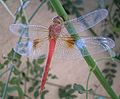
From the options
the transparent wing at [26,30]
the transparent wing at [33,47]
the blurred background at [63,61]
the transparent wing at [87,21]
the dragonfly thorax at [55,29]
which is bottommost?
the dragonfly thorax at [55,29]

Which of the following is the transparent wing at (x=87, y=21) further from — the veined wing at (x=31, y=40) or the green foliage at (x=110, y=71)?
the green foliage at (x=110, y=71)

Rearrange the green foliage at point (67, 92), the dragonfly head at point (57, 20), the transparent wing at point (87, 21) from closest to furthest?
the dragonfly head at point (57, 20), the transparent wing at point (87, 21), the green foliage at point (67, 92)

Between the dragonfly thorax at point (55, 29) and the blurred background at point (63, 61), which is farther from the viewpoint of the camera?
the blurred background at point (63, 61)

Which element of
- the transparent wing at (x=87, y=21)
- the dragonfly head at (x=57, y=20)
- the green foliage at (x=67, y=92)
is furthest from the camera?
the green foliage at (x=67, y=92)

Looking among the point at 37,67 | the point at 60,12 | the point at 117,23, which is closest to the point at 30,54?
the point at 60,12

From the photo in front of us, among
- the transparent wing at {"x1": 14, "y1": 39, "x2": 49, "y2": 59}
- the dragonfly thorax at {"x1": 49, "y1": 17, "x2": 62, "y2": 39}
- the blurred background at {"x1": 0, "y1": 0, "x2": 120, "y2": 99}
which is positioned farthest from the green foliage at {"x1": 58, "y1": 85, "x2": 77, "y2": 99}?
the dragonfly thorax at {"x1": 49, "y1": 17, "x2": 62, "y2": 39}

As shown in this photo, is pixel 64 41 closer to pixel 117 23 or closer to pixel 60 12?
pixel 60 12

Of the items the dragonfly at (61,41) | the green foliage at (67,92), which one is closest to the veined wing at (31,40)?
the dragonfly at (61,41)

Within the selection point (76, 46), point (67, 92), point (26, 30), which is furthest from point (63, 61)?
point (76, 46)

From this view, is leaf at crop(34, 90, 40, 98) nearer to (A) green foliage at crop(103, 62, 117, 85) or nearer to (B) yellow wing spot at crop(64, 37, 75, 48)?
(A) green foliage at crop(103, 62, 117, 85)
